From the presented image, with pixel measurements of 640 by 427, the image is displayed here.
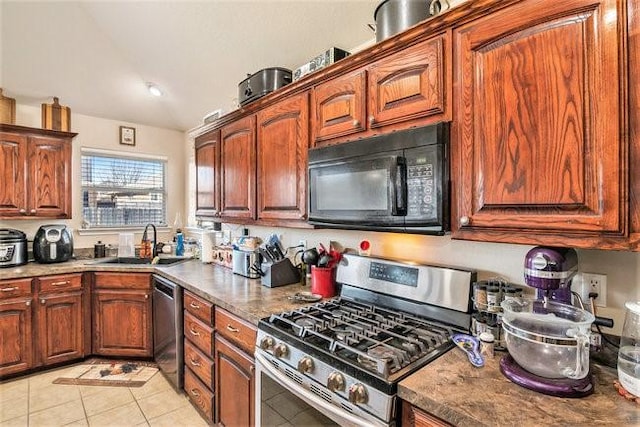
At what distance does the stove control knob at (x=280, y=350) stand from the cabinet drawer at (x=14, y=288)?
2.53 m

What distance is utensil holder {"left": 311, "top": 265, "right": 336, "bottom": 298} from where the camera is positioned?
1.95m

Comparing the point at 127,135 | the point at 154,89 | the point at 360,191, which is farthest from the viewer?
the point at 127,135

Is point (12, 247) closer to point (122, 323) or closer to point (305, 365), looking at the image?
point (122, 323)

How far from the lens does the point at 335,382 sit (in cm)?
112

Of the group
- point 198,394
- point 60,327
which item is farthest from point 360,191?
point 60,327

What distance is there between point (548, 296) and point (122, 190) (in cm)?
405

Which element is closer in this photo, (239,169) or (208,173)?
(239,169)

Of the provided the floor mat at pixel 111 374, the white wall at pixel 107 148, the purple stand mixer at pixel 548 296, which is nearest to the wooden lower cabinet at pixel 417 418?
the purple stand mixer at pixel 548 296

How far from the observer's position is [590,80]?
915 mm

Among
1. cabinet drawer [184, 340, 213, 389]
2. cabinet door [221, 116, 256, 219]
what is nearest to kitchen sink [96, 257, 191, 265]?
cabinet door [221, 116, 256, 219]

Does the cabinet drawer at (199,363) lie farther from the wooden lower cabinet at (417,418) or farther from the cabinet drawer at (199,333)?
the wooden lower cabinet at (417,418)

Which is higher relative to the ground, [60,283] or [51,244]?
[51,244]

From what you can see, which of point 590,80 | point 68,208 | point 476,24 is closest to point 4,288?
point 68,208

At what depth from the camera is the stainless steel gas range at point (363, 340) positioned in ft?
3.45
